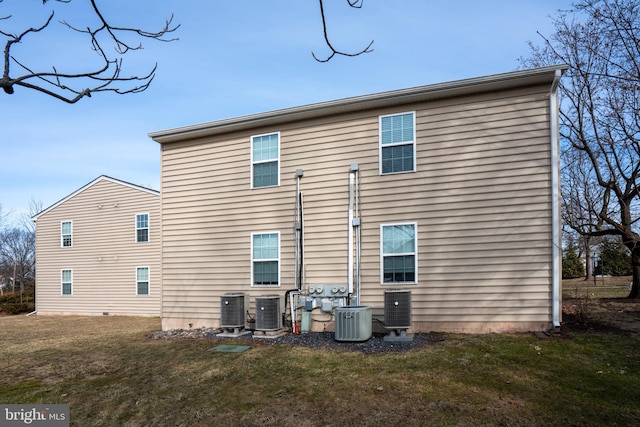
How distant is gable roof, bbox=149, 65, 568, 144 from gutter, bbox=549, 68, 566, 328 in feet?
1.32

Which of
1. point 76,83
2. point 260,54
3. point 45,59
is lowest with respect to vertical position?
point 76,83

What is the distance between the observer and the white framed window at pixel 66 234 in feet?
63.0

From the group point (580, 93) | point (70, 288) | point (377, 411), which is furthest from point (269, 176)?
point (70, 288)

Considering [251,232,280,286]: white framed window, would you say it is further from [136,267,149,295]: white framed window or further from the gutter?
[136,267,149,295]: white framed window

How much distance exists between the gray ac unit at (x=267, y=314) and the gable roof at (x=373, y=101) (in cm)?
405

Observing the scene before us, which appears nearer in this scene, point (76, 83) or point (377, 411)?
point (76, 83)

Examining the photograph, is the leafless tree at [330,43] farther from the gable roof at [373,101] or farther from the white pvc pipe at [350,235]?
A: the white pvc pipe at [350,235]

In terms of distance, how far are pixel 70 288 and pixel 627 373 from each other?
2010cm

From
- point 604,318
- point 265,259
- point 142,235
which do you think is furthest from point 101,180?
point 604,318

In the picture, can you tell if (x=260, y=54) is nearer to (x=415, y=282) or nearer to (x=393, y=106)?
(x=393, y=106)

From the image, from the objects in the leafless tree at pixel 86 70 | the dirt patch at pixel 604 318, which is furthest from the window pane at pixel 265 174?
the leafless tree at pixel 86 70

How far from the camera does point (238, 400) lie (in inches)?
205

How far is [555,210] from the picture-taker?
794cm

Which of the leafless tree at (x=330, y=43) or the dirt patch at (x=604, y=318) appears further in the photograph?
the dirt patch at (x=604, y=318)
